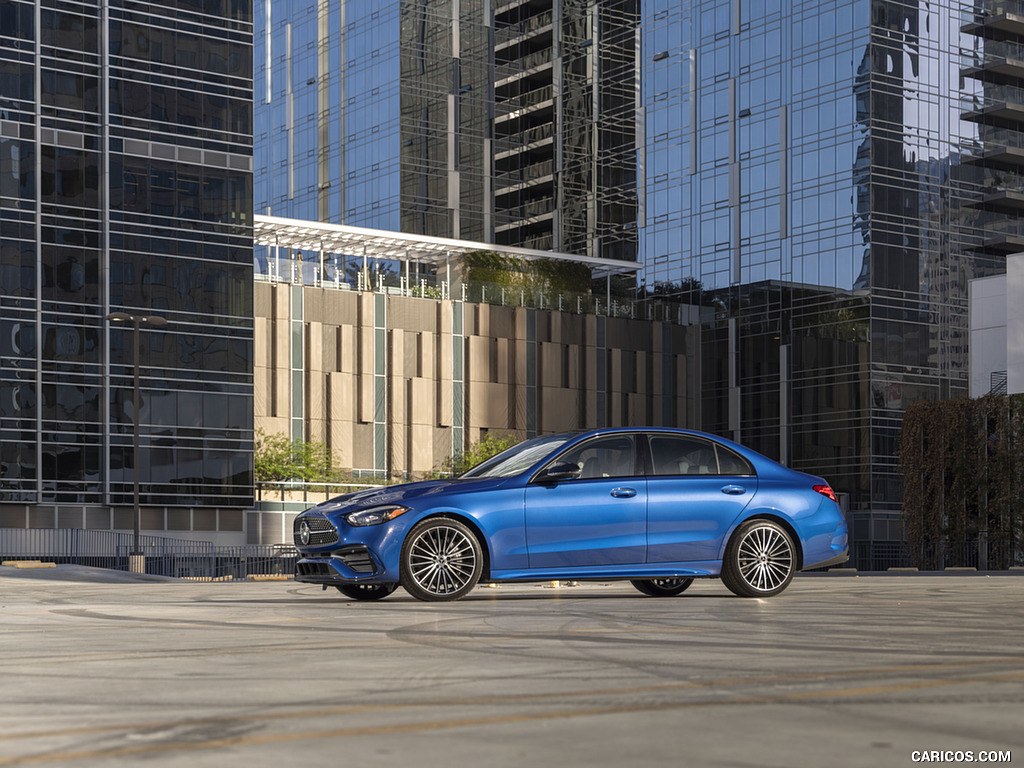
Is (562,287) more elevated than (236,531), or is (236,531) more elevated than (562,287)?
(562,287)

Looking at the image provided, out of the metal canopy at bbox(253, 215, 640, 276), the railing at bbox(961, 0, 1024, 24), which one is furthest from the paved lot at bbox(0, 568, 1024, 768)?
the railing at bbox(961, 0, 1024, 24)

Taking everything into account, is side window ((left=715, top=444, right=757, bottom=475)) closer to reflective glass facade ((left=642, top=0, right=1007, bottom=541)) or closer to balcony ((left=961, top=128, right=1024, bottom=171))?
reflective glass facade ((left=642, top=0, right=1007, bottom=541))

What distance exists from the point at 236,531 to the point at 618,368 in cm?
2571

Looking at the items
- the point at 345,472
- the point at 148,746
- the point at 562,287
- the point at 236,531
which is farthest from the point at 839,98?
the point at 148,746

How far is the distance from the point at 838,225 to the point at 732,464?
2372 inches

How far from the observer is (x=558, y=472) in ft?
43.4

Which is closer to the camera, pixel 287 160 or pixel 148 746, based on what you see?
pixel 148 746

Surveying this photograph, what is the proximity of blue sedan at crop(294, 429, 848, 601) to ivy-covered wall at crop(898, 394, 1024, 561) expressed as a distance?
4072 centimetres

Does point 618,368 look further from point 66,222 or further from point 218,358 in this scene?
point 66,222

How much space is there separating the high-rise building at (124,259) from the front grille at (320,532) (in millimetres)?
44908

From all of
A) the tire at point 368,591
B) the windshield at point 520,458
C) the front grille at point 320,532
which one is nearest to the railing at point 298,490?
the tire at point 368,591

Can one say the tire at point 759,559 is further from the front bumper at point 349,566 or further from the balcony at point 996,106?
the balcony at point 996,106

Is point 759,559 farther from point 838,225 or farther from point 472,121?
point 472,121

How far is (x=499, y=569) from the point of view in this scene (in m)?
13.1
